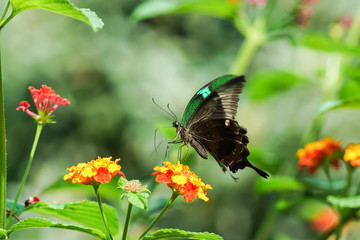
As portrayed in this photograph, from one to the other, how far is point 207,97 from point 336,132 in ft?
12.3

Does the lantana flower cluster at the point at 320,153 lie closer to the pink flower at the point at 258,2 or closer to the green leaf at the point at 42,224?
the pink flower at the point at 258,2

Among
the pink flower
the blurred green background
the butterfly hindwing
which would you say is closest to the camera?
the butterfly hindwing

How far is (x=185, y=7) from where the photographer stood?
2.55m

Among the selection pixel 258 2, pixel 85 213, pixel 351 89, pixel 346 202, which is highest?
pixel 258 2

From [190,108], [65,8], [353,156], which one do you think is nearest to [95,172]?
[65,8]

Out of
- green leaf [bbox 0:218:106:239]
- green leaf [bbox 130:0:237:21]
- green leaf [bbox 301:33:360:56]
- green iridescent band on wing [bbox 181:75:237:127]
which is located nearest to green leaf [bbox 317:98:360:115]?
green iridescent band on wing [bbox 181:75:237:127]

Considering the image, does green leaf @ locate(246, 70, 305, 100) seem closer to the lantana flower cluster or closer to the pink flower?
the pink flower

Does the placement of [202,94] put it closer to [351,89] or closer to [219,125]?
[219,125]

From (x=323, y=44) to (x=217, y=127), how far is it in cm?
79

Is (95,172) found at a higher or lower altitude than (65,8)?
lower

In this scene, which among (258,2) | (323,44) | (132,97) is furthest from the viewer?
(132,97)

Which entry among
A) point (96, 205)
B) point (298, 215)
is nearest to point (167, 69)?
point (298, 215)

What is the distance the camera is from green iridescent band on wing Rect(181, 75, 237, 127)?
1919mm

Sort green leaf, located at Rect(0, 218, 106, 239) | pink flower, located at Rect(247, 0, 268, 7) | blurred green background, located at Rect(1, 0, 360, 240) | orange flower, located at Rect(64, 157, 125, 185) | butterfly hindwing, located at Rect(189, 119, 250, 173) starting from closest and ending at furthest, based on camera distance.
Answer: green leaf, located at Rect(0, 218, 106, 239), orange flower, located at Rect(64, 157, 125, 185), butterfly hindwing, located at Rect(189, 119, 250, 173), pink flower, located at Rect(247, 0, 268, 7), blurred green background, located at Rect(1, 0, 360, 240)
